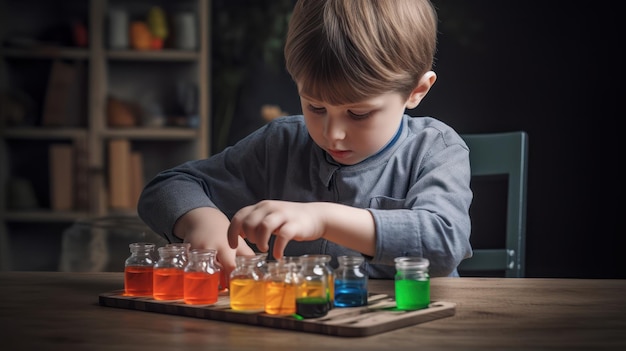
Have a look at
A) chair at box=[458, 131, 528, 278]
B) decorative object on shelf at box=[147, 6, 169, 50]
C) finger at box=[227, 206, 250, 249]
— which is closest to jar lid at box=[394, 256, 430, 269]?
finger at box=[227, 206, 250, 249]

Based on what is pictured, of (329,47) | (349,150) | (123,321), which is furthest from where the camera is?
(349,150)

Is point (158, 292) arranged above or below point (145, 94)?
below

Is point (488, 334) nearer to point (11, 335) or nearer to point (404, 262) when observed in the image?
point (404, 262)

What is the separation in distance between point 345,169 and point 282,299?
608mm

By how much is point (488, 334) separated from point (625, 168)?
124 inches

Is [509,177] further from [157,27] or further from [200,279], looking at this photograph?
[157,27]

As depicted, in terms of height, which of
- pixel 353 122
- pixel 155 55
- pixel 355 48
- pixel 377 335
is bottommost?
pixel 377 335

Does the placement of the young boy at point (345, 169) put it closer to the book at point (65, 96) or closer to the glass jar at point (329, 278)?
the glass jar at point (329, 278)

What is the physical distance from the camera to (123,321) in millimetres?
1161

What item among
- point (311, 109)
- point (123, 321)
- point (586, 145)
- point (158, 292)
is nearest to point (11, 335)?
point (123, 321)

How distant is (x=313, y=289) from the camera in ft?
3.69

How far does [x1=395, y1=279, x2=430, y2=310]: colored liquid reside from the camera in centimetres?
118

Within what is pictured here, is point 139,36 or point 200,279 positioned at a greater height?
point 139,36

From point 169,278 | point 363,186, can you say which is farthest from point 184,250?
point 363,186
